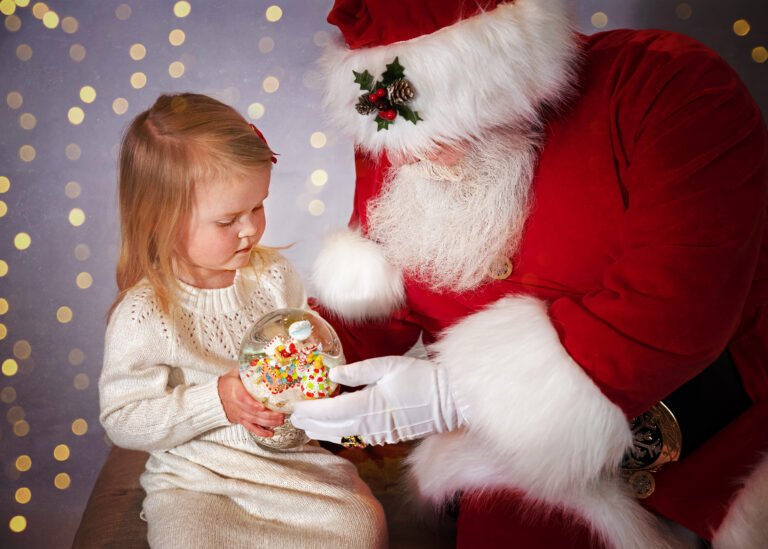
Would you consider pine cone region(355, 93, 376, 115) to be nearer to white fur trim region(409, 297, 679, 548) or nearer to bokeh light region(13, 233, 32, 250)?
white fur trim region(409, 297, 679, 548)

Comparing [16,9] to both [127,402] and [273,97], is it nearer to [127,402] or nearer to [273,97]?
[273,97]

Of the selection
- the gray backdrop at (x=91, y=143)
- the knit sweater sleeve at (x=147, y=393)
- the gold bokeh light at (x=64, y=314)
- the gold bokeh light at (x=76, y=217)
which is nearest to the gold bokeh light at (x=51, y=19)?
the gray backdrop at (x=91, y=143)

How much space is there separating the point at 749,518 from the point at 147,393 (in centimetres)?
101

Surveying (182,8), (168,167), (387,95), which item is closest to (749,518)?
(387,95)

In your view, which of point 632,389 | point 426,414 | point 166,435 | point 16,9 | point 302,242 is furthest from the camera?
point 302,242

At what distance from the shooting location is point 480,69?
3.55 feet

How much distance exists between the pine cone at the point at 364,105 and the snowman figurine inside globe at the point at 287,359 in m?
0.34

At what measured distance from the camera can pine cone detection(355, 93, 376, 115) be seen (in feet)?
3.73

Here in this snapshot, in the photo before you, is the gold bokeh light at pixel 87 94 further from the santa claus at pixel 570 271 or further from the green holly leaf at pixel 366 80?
the green holly leaf at pixel 366 80

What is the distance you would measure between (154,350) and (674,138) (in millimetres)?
952

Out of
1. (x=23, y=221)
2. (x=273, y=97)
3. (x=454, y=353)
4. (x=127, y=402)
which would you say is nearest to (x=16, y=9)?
(x=23, y=221)

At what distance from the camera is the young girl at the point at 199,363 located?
1263 millimetres

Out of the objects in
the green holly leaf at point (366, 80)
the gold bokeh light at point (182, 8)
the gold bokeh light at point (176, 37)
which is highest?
the gold bokeh light at point (182, 8)

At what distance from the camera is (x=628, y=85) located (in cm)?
113
